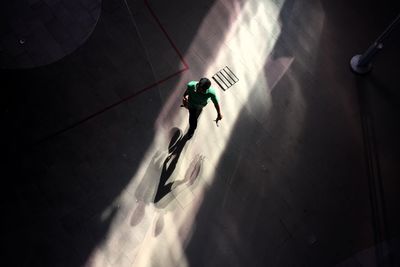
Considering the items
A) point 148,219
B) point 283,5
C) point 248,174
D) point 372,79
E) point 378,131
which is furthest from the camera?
point 283,5

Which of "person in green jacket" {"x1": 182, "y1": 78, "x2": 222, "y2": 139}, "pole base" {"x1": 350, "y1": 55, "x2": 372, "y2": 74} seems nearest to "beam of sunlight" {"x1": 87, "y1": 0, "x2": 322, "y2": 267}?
"person in green jacket" {"x1": 182, "y1": 78, "x2": 222, "y2": 139}

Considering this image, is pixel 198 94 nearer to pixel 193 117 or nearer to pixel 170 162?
pixel 193 117

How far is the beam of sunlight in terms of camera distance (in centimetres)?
712

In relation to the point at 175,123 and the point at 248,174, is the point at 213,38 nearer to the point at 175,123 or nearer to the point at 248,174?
the point at 175,123

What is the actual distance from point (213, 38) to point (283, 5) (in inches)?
112

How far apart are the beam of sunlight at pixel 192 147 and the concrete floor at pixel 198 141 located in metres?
0.03

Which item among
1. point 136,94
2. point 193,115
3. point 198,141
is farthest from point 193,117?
point 136,94

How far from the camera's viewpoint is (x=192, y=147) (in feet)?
26.8

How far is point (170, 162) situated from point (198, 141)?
93 cm

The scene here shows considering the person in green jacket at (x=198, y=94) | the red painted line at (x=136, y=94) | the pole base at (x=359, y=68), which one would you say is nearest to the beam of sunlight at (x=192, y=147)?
the red painted line at (x=136, y=94)

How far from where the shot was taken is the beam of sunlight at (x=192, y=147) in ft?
23.4

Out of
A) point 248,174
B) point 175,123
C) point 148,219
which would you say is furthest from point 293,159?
point 148,219

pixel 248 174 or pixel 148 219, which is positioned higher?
pixel 148 219

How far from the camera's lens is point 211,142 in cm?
829
